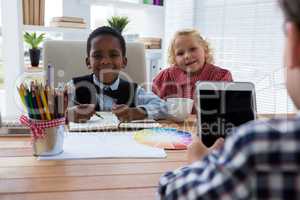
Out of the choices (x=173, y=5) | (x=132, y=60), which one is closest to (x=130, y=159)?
(x=132, y=60)

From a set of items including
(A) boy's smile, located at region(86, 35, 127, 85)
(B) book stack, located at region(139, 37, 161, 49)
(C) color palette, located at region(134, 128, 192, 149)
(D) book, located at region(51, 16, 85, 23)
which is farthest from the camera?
(B) book stack, located at region(139, 37, 161, 49)

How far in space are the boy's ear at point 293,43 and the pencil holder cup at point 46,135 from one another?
0.57 m

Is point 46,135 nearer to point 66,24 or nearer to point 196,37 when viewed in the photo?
point 196,37

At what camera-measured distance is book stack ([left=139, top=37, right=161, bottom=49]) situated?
268cm

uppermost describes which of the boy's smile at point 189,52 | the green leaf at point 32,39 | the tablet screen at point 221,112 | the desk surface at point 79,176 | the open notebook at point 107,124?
the green leaf at point 32,39

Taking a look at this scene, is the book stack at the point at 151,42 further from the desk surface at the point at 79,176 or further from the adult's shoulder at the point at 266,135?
the adult's shoulder at the point at 266,135

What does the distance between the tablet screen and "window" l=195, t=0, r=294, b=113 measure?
55.4 inches

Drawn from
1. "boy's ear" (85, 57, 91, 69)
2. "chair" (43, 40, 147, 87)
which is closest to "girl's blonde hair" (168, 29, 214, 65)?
"chair" (43, 40, 147, 87)

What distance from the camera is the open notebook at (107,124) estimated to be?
0.99 metres

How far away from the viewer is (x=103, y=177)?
644 mm

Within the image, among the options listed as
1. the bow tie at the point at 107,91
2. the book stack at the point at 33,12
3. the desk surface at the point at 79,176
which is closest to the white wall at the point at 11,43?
the book stack at the point at 33,12

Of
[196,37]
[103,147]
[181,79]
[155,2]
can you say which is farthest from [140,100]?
[155,2]

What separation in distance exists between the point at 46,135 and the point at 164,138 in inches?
12.8

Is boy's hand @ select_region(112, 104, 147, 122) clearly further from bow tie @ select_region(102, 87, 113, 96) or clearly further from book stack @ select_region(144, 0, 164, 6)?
book stack @ select_region(144, 0, 164, 6)
